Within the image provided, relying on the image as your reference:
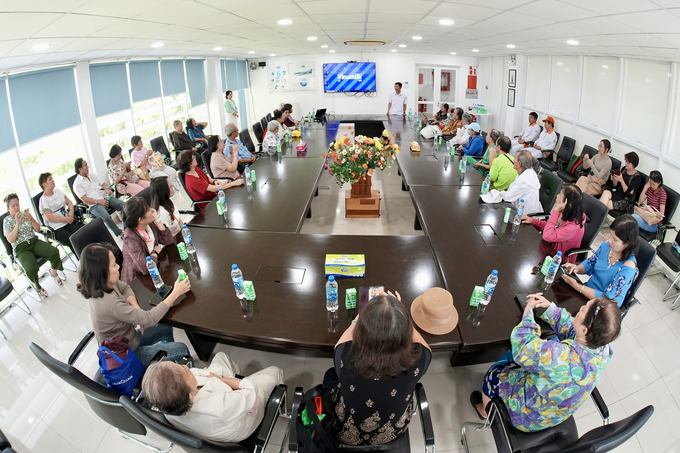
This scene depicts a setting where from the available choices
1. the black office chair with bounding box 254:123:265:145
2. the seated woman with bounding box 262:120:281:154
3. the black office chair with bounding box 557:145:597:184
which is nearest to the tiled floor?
the black office chair with bounding box 557:145:597:184

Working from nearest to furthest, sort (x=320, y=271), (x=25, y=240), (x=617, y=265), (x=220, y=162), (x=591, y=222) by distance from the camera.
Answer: (x=617, y=265), (x=320, y=271), (x=591, y=222), (x=25, y=240), (x=220, y=162)

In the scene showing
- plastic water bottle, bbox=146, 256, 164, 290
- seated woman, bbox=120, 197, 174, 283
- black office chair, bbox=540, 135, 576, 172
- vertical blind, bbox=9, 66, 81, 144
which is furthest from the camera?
black office chair, bbox=540, 135, 576, 172

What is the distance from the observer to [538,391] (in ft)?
5.74

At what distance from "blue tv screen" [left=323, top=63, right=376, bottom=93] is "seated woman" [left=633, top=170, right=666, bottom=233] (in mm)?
9369

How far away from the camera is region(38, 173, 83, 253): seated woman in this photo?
389 cm

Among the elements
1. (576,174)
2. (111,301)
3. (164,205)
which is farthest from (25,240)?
(576,174)

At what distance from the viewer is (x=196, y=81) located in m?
9.34

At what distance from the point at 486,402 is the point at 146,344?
2.41 m

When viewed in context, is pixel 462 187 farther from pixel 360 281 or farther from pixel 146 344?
pixel 146 344

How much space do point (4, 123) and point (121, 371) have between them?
4.20 meters

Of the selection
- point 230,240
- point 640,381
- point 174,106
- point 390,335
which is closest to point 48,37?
point 230,240

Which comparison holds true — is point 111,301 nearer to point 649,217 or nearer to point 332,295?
point 332,295

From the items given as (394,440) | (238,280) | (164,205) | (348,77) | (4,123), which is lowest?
(394,440)

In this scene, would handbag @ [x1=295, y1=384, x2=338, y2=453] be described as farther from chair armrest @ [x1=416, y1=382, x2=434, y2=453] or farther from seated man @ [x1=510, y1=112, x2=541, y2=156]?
seated man @ [x1=510, y1=112, x2=541, y2=156]
